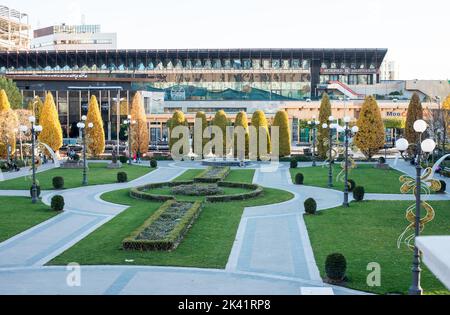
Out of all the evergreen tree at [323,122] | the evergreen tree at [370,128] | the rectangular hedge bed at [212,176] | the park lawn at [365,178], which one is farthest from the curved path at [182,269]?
the evergreen tree at [323,122]

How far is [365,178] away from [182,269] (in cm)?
2733

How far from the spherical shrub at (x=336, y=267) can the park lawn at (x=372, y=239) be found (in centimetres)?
37

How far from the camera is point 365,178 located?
41.5 meters

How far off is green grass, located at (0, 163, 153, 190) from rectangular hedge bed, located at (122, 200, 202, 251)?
13.3m

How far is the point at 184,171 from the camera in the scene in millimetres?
47750

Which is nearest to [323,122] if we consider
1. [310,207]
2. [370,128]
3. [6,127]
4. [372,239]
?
[370,128]

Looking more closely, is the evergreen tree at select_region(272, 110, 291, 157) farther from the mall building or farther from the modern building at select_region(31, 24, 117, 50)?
the modern building at select_region(31, 24, 117, 50)

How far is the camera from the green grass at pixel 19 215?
23.2 metres

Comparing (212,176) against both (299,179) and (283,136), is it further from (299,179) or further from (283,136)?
(283,136)

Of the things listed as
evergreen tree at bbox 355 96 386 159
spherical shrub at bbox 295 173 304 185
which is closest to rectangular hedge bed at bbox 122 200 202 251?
spherical shrub at bbox 295 173 304 185

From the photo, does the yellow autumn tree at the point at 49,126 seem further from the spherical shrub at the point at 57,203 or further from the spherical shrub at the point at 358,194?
the spherical shrub at the point at 358,194

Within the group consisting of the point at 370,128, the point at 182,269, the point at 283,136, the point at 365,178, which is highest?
the point at 370,128

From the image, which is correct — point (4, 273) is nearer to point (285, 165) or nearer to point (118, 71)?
point (285, 165)

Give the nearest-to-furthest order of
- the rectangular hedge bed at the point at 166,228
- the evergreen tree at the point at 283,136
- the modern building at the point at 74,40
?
the rectangular hedge bed at the point at 166,228
the evergreen tree at the point at 283,136
the modern building at the point at 74,40
